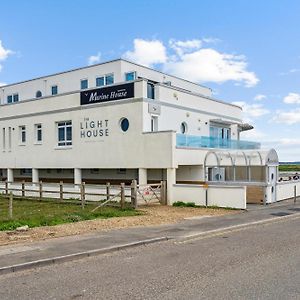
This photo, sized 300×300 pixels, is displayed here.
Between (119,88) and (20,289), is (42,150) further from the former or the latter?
(20,289)

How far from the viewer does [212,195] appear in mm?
22281

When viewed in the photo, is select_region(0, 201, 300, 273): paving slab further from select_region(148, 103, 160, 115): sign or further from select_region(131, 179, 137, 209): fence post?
select_region(148, 103, 160, 115): sign

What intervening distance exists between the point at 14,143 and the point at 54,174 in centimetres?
407

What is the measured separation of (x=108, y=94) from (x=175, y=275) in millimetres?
20772

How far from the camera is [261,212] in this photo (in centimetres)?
1991

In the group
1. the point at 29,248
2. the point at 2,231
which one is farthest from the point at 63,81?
the point at 29,248

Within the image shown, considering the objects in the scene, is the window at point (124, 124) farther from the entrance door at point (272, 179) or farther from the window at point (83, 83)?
the window at point (83, 83)

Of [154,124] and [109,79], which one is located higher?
[109,79]

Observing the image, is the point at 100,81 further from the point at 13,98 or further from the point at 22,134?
the point at 13,98

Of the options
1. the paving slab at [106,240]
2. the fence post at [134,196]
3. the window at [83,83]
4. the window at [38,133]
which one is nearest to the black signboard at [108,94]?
the window at [38,133]

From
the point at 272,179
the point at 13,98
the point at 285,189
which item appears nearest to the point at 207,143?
the point at 272,179

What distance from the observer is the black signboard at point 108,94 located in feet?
86.8

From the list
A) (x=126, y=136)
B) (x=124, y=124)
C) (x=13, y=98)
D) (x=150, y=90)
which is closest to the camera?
(x=126, y=136)

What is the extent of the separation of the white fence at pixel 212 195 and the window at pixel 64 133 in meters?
10.2
